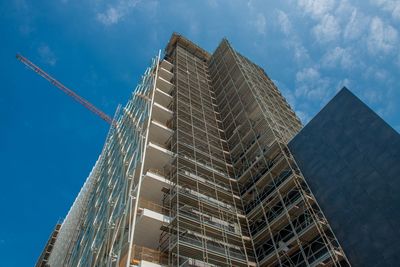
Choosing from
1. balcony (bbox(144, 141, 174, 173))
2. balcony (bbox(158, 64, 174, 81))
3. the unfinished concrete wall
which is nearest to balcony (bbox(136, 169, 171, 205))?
balcony (bbox(144, 141, 174, 173))

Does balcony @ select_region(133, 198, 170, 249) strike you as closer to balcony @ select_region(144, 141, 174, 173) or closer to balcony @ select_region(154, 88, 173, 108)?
balcony @ select_region(144, 141, 174, 173)

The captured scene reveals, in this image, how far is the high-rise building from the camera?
712 inches

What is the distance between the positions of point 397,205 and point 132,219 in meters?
13.4

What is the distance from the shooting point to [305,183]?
68.5ft

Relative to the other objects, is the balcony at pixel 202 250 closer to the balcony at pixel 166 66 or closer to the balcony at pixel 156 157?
the balcony at pixel 156 157

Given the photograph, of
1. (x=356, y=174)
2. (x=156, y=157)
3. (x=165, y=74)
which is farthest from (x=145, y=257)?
(x=165, y=74)

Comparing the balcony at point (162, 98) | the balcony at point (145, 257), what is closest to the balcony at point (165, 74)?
the balcony at point (162, 98)

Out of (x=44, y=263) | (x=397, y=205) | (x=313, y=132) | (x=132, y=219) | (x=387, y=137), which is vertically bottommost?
(x=397, y=205)

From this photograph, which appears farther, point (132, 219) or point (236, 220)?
point (236, 220)

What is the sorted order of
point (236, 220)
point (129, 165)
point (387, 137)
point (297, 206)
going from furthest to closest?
1. point (129, 165)
2. point (236, 220)
3. point (297, 206)
4. point (387, 137)

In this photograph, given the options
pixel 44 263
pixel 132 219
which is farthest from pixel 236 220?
pixel 44 263

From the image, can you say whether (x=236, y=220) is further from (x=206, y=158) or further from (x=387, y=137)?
(x=387, y=137)

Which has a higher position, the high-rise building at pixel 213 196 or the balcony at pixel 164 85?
the balcony at pixel 164 85

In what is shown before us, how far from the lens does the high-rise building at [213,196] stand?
18078 mm
